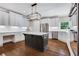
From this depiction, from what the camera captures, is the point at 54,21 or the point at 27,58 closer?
the point at 27,58

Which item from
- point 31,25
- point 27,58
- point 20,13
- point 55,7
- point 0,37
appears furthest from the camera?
point 0,37

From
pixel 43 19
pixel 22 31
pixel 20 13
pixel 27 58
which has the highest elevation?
pixel 20 13

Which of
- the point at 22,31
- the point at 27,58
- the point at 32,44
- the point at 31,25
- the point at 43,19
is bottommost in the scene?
the point at 32,44

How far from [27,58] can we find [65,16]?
987mm

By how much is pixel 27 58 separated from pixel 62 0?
555 mm

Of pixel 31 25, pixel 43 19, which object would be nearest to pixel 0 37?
pixel 31 25

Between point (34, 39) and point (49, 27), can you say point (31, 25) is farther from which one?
point (34, 39)

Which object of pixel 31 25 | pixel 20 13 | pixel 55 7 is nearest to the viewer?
pixel 55 7

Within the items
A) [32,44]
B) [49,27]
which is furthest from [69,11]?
[32,44]

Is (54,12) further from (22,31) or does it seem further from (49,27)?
(22,31)

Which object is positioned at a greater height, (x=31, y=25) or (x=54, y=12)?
(x=54, y=12)

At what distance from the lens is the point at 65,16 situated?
1.31 meters

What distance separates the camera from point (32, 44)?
7.00 feet

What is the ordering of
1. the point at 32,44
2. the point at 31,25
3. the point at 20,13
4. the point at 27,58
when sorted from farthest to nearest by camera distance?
the point at 32,44, the point at 31,25, the point at 20,13, the point at 27,58
